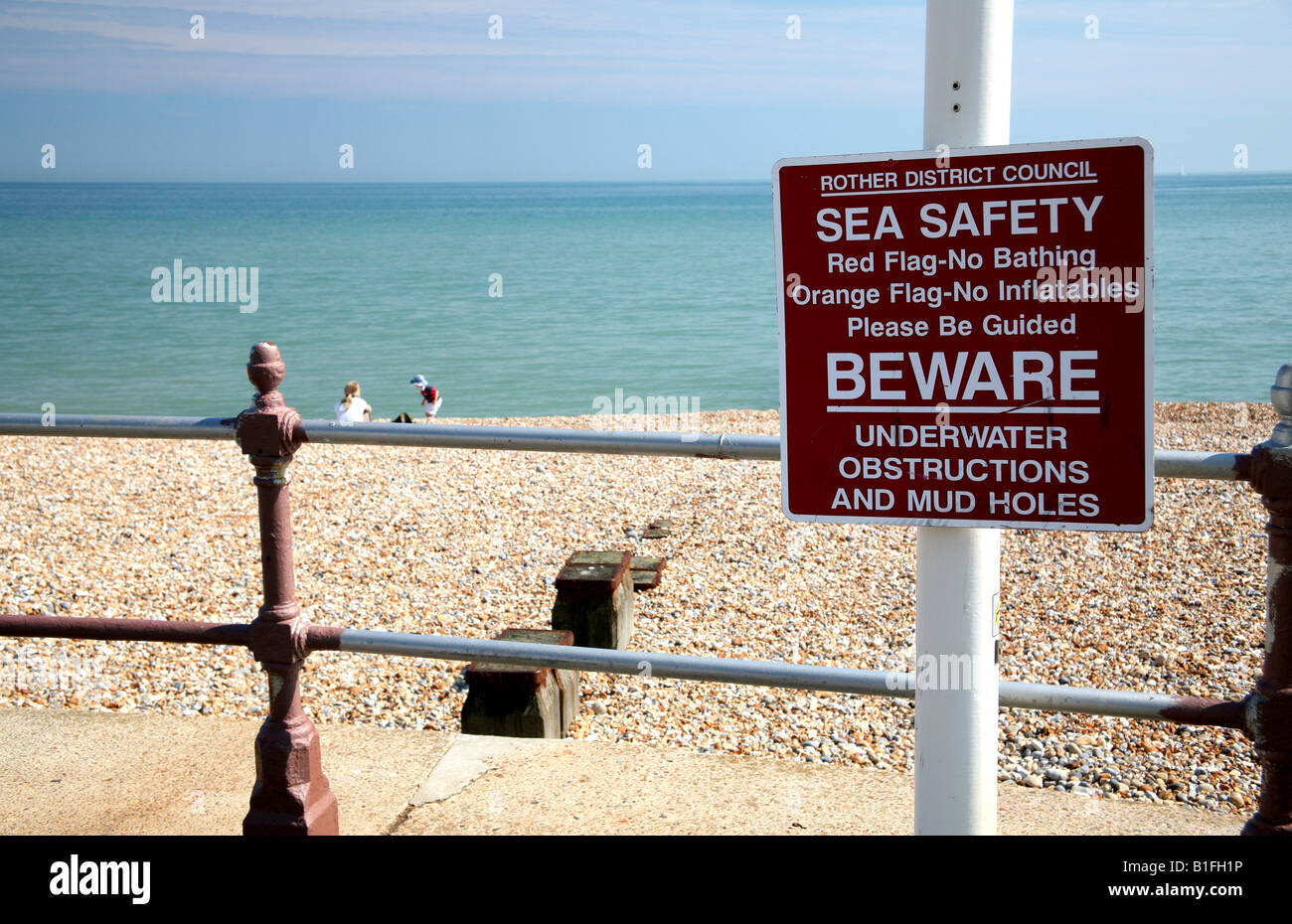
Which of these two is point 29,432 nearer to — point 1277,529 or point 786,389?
point 786,389

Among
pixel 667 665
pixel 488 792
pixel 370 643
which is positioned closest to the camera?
pixel 667 665

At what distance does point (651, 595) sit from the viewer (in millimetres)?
7656

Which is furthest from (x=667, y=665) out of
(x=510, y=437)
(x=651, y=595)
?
(x=651, y=595)

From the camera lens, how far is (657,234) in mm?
95000

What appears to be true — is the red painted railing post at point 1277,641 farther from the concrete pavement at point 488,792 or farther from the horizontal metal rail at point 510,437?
the concrete pavement at point 488,792

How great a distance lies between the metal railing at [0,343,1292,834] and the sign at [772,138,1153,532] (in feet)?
0.87

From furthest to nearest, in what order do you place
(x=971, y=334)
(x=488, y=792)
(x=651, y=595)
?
1. (x=651, y=595)
2. (x=488, y=792)
3. (x=971, y=334)

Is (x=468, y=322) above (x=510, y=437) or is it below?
above

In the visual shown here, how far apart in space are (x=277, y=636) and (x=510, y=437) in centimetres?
78

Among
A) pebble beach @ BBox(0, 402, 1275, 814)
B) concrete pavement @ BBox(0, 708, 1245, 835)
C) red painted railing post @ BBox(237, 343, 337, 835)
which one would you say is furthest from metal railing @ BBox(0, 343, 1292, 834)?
pebble beach @ BBox(0, 402, 1275, 814)

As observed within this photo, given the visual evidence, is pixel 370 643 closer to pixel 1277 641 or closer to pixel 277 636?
pixel 277 636

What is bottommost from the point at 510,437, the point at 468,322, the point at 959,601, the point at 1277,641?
the point at 1277,641

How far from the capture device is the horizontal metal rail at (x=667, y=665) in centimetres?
239

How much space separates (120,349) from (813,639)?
96.1 ft
